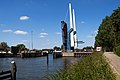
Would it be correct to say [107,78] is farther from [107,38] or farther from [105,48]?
[105,48]

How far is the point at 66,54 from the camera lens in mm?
153000

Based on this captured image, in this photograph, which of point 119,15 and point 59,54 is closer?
point 119,15

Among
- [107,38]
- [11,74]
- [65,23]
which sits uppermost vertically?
[65,23]

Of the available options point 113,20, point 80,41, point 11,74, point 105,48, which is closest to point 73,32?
point 80,41

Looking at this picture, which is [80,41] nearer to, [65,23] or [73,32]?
[73,32]

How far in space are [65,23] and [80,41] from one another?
41.5 meters

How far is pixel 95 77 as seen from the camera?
47.6 feet

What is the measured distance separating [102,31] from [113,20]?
54.1 m

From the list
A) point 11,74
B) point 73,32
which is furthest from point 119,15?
point 73,32

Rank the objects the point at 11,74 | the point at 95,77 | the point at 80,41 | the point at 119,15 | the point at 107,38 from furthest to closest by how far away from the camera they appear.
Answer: the point at 80,41 → the point at 107,38 → the point at 119,15 → the point at 11,74 → the point at 95,77

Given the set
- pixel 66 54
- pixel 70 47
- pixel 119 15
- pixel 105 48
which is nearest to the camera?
pixel 119 15

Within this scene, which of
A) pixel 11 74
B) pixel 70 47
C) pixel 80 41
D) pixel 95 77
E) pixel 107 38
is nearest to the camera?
pixel 95 77

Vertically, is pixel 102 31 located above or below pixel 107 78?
above

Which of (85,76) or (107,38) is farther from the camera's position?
(107,38)
